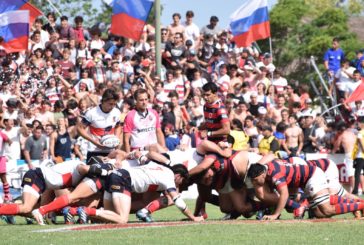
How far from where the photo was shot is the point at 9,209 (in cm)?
1415

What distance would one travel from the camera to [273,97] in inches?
1043

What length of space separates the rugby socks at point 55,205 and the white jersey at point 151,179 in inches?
36.6

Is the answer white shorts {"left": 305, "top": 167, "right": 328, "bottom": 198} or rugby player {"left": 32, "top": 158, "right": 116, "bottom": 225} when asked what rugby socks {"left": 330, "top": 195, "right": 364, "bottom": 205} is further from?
rugby player {"left": 32, "top": 158, "right": 116, "bottom": 225}

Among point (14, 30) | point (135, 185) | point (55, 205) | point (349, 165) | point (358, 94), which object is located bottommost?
point (349, 165)

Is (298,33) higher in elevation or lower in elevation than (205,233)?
higher

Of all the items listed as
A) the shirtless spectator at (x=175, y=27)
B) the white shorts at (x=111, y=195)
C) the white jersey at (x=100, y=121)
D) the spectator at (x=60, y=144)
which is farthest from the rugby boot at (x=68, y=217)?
the shirtless spectator at (x=175, y=27)

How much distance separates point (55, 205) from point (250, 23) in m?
15.6

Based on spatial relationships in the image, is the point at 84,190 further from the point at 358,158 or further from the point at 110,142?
the point at 358,158

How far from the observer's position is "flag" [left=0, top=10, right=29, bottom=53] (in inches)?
967

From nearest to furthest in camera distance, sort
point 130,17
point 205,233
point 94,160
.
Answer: point 205,233 < point 94,160 < point 130,17

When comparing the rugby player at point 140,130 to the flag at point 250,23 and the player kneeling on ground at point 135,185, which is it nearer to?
the player kneeling on ground at point 135,185

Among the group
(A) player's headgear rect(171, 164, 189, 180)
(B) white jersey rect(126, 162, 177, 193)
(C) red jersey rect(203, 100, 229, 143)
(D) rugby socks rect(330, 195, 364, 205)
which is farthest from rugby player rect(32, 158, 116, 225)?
(D) rugby socks rect(330, 195, 364, 205)

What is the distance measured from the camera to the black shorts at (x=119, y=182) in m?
14.0

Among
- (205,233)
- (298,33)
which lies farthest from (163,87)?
(298,33)
